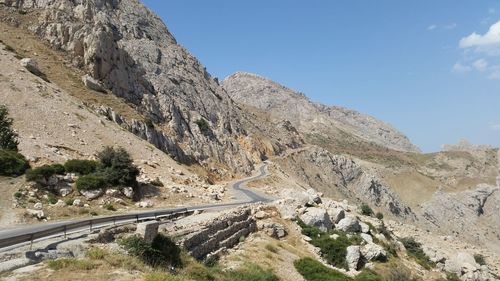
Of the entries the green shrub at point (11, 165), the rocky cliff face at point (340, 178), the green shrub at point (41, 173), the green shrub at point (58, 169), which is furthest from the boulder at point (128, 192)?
the rocky cliff face at point (340, 178)

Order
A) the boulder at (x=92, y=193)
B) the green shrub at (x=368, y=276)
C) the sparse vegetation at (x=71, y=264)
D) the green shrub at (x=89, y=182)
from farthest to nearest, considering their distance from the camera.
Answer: the green shrub at (x=89, y=182), the boulder at (x=92, y=193), the green shrub at (x=368, y=276), the sparse vegetation at (x=71, y=264)

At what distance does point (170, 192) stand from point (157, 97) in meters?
32.5

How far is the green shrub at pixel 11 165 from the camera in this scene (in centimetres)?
2403

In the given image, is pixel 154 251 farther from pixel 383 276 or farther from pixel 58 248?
pixel 383 276

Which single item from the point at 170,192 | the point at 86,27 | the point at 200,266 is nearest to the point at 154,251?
A: the point at 200,266

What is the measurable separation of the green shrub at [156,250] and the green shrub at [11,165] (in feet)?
42.6

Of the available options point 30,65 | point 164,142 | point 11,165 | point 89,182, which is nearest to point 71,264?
point 89,182

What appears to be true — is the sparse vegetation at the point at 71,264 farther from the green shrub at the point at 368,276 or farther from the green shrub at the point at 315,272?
the green shrub at the point at 368,276

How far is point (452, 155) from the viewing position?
172 meters

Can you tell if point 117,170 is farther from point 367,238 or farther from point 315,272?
point 367,238

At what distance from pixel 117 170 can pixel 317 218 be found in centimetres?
1326

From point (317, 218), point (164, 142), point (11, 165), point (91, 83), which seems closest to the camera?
point (11, 165)

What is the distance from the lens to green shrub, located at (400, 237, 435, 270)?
33112 millimetres

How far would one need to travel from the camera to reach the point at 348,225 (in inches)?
1233
